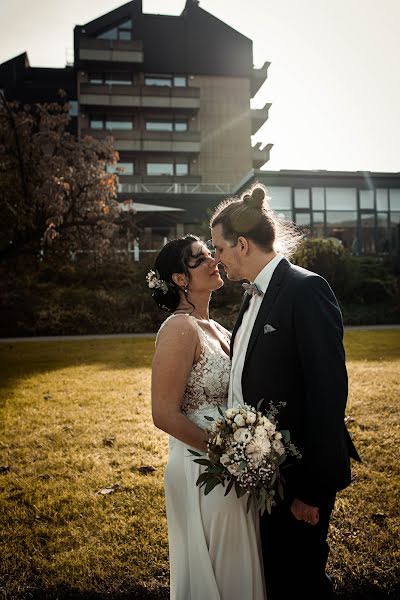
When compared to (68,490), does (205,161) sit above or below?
above

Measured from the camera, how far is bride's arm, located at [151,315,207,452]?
304 cm

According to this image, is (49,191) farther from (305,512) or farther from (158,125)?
(158,125)

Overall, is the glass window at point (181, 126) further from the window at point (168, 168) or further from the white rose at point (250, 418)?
the white rose at point (250, 418)

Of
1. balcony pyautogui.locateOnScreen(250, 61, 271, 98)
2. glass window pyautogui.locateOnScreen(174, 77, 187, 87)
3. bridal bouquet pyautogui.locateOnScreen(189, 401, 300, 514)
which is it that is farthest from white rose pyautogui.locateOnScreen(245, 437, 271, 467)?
balcony pyautogui.locateOnScreen(250, 61, 271, 98)

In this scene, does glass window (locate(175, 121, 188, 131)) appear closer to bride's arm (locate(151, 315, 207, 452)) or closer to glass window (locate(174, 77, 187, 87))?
glass window (locate(174, 77, 187, 87))

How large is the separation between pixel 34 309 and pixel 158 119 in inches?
1121

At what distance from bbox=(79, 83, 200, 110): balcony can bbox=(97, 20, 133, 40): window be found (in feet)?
17.9

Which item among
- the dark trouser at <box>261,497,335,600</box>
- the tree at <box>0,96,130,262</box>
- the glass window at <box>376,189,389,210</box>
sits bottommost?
the dark trouser at <box>261,497,335,600</box>

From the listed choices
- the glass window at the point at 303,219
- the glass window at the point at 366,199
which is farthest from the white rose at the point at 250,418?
the glass window at the point at 366,199

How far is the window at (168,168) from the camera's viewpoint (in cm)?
4534

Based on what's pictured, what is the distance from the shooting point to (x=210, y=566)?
2.92 metres

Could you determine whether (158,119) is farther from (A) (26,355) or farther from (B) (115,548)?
(B) (115,548)

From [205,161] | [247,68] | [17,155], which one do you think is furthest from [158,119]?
[17,155]

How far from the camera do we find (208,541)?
2.96m
